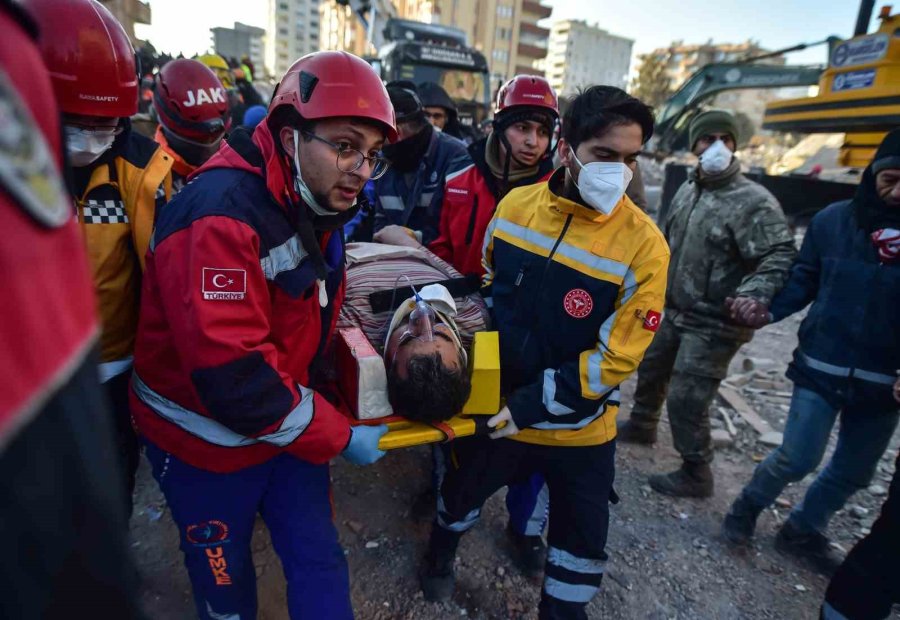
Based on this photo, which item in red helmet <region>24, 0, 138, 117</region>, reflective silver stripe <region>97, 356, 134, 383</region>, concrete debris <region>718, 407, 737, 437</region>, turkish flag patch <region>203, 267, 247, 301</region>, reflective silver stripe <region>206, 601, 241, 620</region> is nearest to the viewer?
turkish flag patch <region>203, 267, 247, 301</region>

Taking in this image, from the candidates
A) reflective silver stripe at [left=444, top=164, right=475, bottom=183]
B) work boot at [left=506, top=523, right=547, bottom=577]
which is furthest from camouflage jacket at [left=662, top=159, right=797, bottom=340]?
work boot at [left=506, top=523, right=547, bottom=577]

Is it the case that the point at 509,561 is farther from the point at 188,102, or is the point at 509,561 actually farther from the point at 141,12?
the point at 141,12

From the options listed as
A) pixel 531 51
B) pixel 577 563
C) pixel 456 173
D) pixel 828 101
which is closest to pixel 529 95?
pixel 456 173

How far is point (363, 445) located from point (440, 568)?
3.59 ft

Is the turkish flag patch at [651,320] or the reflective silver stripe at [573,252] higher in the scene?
the reflective silver stripe at [573,252]

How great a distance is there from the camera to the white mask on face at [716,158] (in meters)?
3.28

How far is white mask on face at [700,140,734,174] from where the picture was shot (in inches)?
129

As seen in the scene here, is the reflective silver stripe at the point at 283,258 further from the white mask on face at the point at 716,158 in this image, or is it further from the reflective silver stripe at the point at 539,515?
the white mask on face at the point at 716,158

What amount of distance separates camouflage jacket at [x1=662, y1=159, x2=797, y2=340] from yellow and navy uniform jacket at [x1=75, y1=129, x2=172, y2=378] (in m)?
2.95

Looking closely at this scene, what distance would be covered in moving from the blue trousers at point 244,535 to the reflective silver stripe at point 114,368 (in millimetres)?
392

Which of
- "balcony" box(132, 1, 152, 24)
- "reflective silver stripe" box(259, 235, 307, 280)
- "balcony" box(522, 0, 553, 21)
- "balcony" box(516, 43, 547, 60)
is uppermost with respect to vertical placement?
"balcony" box(522, 0, 553, 21)

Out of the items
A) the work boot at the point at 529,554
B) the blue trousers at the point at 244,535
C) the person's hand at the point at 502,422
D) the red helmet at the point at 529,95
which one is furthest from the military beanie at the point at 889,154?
the blue trousers at the point at 244,535

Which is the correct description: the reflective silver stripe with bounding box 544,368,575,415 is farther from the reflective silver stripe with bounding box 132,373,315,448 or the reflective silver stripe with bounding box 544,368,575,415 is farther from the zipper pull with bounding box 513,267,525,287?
the reflective silver stripe with bounding box 132,373,315,448

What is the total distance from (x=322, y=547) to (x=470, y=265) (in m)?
1.81
